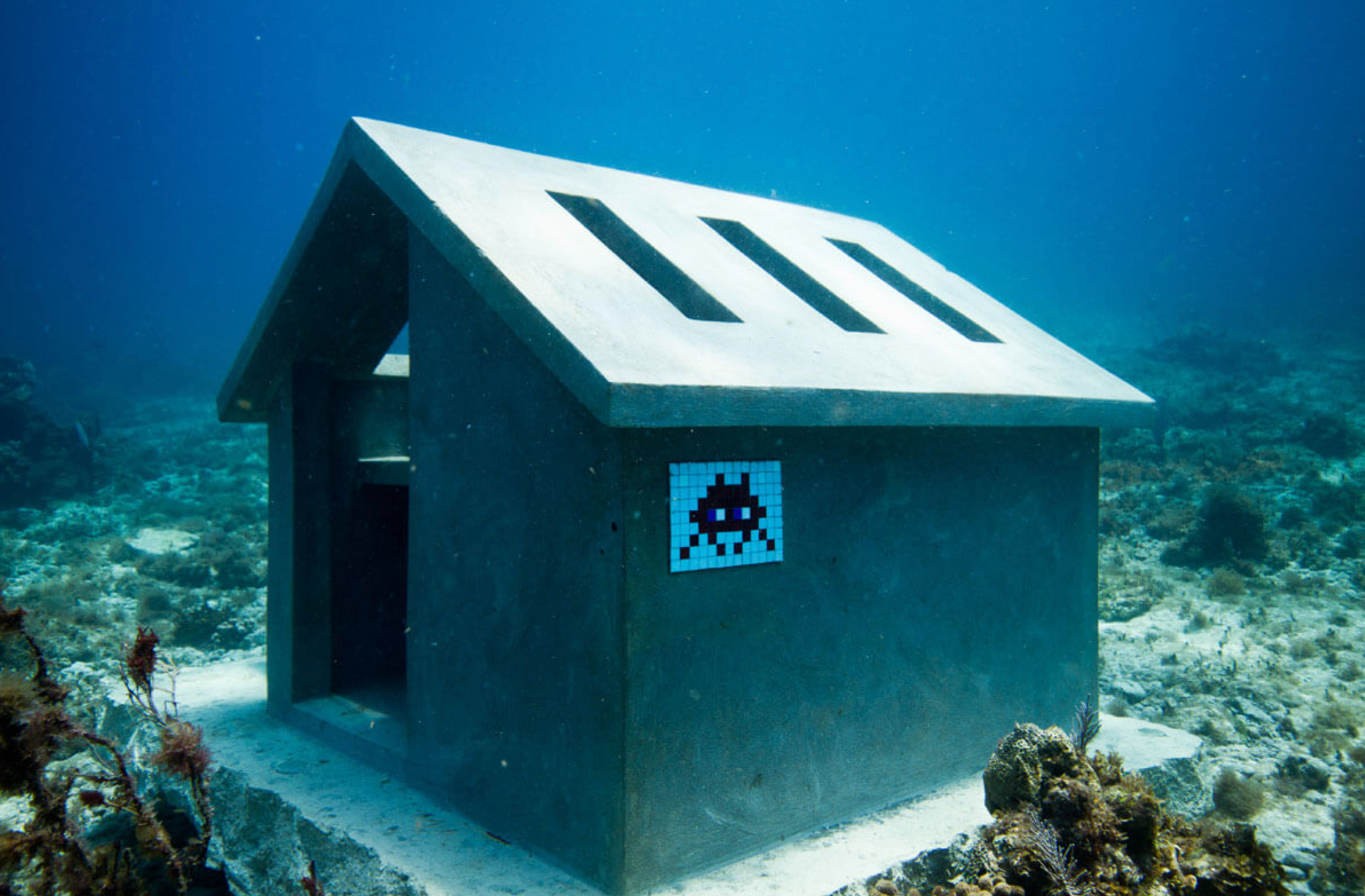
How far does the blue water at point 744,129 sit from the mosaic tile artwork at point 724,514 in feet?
191

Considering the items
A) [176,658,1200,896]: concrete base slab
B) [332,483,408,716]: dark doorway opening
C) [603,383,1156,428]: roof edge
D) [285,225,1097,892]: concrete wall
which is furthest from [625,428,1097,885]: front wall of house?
[332,483,408,716]: dark doorway opening

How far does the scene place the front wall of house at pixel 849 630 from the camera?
3.86m

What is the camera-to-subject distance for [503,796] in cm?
444

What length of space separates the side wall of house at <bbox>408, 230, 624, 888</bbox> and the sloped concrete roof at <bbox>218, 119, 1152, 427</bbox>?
0.40m

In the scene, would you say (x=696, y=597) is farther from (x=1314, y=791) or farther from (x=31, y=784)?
(x=1314, y=791)

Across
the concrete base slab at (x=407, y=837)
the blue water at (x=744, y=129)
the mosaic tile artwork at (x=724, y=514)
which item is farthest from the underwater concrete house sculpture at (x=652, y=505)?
the blue water at (x=744, y=129)

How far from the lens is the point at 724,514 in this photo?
4.11 m

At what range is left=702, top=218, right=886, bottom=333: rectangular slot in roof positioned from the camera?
5.81 m

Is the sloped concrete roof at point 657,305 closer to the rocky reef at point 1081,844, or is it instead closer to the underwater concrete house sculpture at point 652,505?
the underwater concrete house sculpture at point 652,505

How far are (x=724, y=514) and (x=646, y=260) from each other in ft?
6.72

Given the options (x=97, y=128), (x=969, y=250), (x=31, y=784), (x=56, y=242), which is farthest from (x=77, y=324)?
(x=31, y=784)

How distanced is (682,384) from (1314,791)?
7.41m

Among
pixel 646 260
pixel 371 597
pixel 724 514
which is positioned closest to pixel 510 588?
pixel 724 514

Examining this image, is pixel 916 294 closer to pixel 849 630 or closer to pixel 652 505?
pixel 849 630
